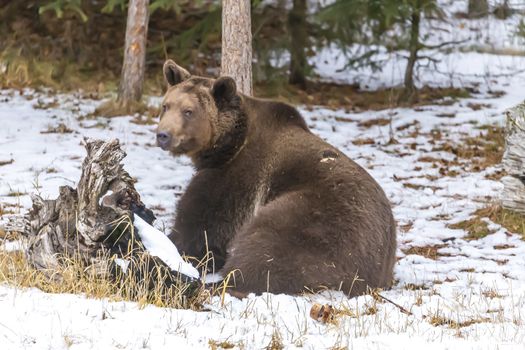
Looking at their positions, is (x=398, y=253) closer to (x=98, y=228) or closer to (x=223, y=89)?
(x=223, y=89)

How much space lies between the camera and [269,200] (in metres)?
7.06

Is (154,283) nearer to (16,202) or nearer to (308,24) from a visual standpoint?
(16,202)

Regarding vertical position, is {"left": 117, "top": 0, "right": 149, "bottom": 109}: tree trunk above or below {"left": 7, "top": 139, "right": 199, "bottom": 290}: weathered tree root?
above

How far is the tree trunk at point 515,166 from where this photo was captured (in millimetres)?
9125

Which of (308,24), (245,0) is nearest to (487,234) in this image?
(245,0)

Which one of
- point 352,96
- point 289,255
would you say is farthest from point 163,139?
point 352,96

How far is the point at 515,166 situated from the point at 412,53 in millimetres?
5856

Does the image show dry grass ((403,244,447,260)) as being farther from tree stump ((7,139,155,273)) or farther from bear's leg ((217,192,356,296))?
tree stump ((7,139,155,273))

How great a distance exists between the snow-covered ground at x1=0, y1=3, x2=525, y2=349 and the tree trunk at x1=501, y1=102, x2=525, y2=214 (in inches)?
17.6

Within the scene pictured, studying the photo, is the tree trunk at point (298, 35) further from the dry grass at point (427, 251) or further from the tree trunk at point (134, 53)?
the dry grass at point (427, 251)

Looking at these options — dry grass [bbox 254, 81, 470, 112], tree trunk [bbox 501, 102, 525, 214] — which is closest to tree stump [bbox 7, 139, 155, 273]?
tree trunk [bbox 501, 102, 525, 214]

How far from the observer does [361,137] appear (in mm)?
12812

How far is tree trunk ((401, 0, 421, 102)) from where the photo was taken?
46.7 ft

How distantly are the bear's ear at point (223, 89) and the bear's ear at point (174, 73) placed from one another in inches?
17.4
